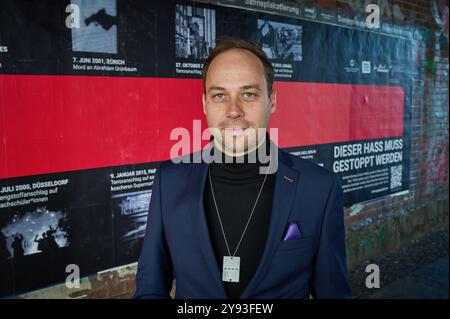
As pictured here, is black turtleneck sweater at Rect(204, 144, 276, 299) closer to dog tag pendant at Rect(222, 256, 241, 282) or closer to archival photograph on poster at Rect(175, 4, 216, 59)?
dog tag pendant at Rect(222, 256, 241, 282)

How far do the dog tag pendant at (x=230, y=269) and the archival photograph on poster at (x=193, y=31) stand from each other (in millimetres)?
2140

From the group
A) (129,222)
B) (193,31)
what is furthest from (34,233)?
(193,31)

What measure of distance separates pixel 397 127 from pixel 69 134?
4.49m

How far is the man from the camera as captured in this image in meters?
1.99

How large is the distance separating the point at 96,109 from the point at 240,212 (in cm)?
161

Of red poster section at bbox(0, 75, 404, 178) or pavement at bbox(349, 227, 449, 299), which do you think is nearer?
red poster section at bbox(0, 75, 404, 178)

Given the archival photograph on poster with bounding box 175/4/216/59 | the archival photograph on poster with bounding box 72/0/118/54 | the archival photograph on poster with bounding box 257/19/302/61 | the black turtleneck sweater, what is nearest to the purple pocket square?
the black turtleneck sweater

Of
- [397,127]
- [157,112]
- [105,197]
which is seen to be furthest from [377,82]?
[105,197]

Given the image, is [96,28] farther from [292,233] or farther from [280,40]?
[292,233]

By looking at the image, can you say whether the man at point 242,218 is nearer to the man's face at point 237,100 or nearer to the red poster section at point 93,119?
the man's face at point 237,100

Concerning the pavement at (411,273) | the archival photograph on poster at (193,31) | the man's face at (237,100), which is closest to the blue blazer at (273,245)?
the man's face at (237,100)

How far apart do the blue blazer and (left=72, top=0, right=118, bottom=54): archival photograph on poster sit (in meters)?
1.48

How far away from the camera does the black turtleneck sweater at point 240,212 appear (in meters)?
2.04

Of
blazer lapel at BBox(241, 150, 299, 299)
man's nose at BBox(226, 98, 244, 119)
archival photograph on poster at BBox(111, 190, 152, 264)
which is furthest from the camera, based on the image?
archival photograph on poster at BBox(111, 190, 152, 264)
